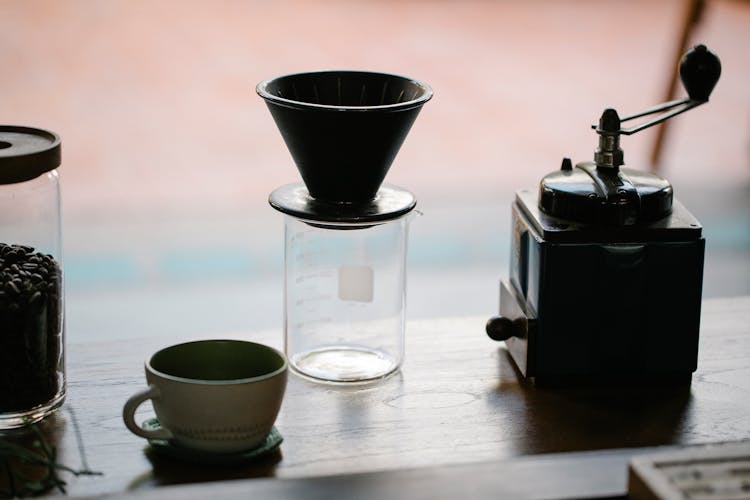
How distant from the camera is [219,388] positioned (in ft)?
3.40

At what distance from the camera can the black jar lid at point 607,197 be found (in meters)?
1.24

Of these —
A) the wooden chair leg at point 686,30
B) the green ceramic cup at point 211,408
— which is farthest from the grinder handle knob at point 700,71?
the wooden chair leg at point 686,30

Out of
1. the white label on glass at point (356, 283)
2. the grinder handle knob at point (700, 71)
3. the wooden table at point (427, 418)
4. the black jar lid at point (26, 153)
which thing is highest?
the grinder handle knob at point (700, 71)

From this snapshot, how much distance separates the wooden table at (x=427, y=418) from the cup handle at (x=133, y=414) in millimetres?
33

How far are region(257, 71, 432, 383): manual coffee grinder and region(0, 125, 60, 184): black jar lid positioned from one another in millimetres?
244

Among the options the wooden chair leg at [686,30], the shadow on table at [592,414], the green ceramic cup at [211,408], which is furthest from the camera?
the wooden chair leg at [686,30]

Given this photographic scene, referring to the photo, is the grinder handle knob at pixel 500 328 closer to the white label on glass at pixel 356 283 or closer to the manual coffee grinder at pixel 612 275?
the manual coffee grinder at pixel 612 275

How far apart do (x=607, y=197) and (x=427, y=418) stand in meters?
0.33

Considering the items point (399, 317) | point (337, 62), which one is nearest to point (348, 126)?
point (399, 317)

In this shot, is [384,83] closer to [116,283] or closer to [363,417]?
[363,417]

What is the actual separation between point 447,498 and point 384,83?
573 millimetres

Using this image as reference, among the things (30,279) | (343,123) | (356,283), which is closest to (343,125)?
(343,123)

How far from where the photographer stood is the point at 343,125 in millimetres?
1178

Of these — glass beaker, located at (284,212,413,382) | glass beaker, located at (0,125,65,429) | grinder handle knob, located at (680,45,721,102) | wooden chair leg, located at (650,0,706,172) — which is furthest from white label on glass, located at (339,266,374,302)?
wooden chair leg, located at (650,0,706,172)
